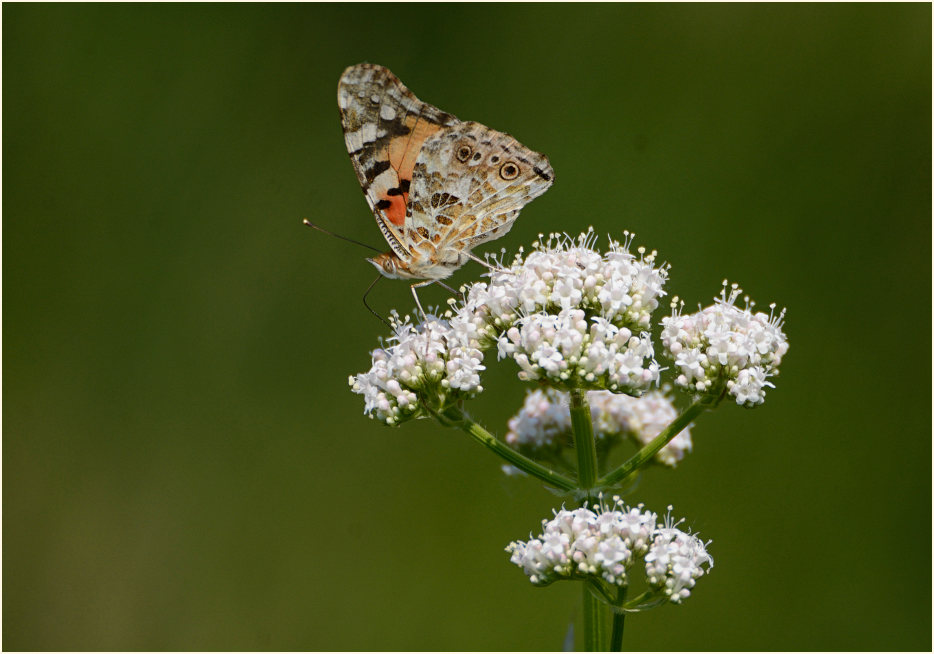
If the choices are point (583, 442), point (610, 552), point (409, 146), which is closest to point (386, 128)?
point (409, 146)

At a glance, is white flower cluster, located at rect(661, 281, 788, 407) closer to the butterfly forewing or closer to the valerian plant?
the valerian plant

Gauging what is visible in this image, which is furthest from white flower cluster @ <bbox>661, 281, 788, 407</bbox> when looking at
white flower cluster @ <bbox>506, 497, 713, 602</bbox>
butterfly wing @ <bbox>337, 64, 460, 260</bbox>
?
butterfly wing @ <bbox>337, 64, 460, 260</bbox>

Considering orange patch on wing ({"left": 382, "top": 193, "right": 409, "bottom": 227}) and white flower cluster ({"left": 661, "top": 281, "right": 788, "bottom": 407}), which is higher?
orange patch on wing ({"left": 382, "top": 193, "right": 409, "bottom": 227})

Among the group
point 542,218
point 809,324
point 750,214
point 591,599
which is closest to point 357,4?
point 542,218

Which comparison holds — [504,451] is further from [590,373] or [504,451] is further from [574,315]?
[574,315]

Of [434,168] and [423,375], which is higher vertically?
[434,168]

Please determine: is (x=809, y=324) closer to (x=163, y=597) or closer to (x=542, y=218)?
(x=542, y=218)

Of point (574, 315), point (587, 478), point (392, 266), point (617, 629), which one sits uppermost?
point (392, 266)
